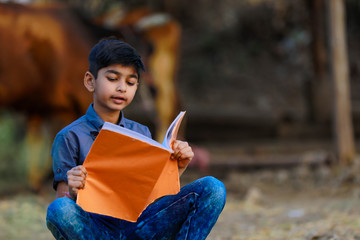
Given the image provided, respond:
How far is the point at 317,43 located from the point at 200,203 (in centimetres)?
737

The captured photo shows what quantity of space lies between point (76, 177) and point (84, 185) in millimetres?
47

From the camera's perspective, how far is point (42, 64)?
18.6ft

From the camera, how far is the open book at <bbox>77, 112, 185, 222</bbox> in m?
1.60

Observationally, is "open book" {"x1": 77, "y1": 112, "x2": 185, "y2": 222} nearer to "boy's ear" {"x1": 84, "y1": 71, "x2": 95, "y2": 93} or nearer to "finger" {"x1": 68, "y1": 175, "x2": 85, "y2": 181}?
"finger" {"x1": 68, "y1": 175, "x2": 85, "y2": 181}

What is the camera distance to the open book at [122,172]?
5.26ft

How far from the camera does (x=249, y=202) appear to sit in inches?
205

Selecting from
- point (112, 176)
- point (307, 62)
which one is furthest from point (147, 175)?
point (307, 62)

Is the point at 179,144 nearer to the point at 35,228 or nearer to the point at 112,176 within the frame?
the point at 112,176

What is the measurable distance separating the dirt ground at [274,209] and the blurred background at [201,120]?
14mm

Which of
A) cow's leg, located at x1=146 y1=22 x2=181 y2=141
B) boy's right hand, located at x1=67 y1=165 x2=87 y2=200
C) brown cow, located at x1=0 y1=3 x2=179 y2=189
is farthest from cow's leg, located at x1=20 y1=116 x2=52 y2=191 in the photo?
boy's right hand, located at x1=67 y1=165 x2=87 y2=200

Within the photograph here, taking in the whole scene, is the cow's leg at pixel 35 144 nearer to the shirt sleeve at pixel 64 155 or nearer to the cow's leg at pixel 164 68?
the cow's leg at pixel 164 68

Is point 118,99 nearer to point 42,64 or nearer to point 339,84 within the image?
point 42,64

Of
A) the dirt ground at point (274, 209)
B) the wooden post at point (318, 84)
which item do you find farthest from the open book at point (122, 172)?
the wooden post at point (318, 84)

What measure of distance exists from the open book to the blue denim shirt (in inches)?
4.7
